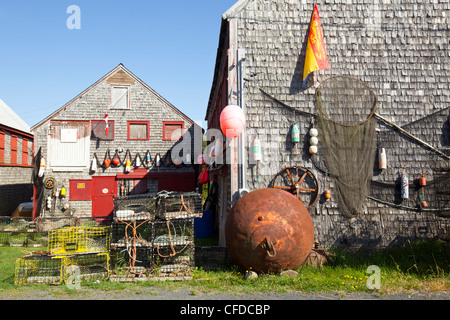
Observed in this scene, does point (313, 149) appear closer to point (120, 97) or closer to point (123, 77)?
point (120, 97)

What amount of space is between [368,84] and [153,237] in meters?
6.38

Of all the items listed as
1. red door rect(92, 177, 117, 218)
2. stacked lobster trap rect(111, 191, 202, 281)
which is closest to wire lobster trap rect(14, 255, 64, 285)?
stacked lobster trap rect(111, 191, 202, 281)

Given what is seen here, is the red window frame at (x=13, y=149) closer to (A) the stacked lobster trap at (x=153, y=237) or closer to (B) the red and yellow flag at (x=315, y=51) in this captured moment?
(A) the stacked lobster trap at (x=153, y=237)

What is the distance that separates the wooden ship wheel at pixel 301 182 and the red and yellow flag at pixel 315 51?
2306mm

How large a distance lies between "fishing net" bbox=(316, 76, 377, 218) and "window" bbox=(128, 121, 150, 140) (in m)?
10.6

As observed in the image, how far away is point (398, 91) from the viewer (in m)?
8.18

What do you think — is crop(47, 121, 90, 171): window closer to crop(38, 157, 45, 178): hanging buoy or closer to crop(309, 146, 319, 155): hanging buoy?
crop(38, 157, 45, 178): hanging buoy

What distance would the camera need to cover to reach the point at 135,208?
271 inches

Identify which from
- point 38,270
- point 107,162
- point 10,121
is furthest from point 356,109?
point 10,121

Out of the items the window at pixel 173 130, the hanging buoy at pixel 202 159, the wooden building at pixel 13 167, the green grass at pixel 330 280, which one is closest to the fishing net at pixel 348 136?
the green grass at pixel 330 280
